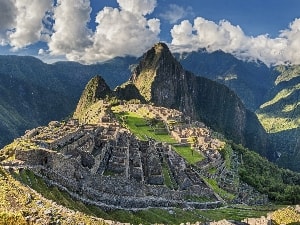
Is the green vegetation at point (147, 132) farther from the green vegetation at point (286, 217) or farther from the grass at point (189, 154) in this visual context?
the green vegetation at point (286, 217)

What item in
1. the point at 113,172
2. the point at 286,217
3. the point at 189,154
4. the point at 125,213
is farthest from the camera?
the point at 189,154

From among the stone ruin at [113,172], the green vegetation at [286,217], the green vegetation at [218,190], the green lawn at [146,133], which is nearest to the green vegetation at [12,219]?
the stone ruin at [113,172]

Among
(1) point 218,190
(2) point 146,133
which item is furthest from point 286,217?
(2) point 146,133

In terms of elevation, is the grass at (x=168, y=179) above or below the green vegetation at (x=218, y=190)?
above

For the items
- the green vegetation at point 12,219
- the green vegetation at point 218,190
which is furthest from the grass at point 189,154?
the green vegetation at point 12,219

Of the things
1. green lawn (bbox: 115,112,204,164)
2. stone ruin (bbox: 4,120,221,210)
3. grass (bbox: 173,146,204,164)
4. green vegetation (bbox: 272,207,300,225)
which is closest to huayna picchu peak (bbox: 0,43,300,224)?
stone ruin (bbox: 4,120,221,210)

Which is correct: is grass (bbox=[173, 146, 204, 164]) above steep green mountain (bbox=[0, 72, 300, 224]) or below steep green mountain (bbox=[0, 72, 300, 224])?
above

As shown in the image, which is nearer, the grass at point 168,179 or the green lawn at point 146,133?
the grass at point 168,179

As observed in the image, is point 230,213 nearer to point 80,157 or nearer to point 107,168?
point 107,168

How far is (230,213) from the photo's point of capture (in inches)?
2308

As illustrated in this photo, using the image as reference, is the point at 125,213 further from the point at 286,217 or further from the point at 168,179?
the point at 168,179

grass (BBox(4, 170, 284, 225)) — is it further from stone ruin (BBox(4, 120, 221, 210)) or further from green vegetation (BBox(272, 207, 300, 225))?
green vegetation (BBox(272, 207, 300, 225))

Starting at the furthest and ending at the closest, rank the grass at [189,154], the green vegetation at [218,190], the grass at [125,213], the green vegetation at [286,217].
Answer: the grass at [189,154] < the green vegetation at [218,190] < the grass at [125,213] < the green vegetation at [286,217]

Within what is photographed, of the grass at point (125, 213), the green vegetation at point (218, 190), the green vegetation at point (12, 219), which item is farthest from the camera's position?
the green vegetation at point (218, 190)
